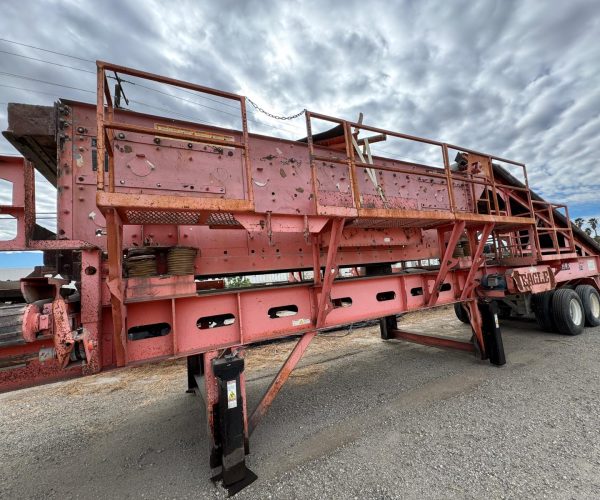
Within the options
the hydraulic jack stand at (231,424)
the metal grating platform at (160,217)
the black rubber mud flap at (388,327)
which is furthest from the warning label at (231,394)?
the black rubber mud flap at (388,327)

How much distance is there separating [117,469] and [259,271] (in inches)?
111

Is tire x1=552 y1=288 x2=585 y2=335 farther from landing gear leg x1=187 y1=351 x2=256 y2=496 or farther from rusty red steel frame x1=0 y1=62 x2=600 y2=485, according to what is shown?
landing gear leg x1=187 y1=351 x2=256 y2=496

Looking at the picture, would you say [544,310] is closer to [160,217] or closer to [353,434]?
[353,434]

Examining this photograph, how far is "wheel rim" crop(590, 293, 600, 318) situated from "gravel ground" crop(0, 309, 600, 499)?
7.30 feet

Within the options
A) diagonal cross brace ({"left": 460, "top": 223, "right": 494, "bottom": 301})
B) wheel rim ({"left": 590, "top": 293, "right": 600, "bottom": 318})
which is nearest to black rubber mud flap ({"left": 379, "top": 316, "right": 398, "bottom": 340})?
diagonal cross brace ({"left": 460, "top": 223, "right": 494, "bottom": 301})

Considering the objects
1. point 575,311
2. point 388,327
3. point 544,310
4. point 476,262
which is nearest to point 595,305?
point 575,311

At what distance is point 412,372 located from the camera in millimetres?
5465

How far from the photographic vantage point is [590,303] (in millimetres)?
7770

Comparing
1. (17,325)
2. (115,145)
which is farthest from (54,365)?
(115,145)

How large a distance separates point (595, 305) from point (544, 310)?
2032mm

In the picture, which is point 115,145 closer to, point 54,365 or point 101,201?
point 101,201

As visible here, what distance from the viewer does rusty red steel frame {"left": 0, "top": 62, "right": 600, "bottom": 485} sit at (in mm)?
2494

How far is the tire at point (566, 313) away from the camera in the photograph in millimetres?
7012

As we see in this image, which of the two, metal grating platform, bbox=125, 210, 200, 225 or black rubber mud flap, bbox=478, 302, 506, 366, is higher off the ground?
metal grating platform, bbox=125, 210, 200, 225
